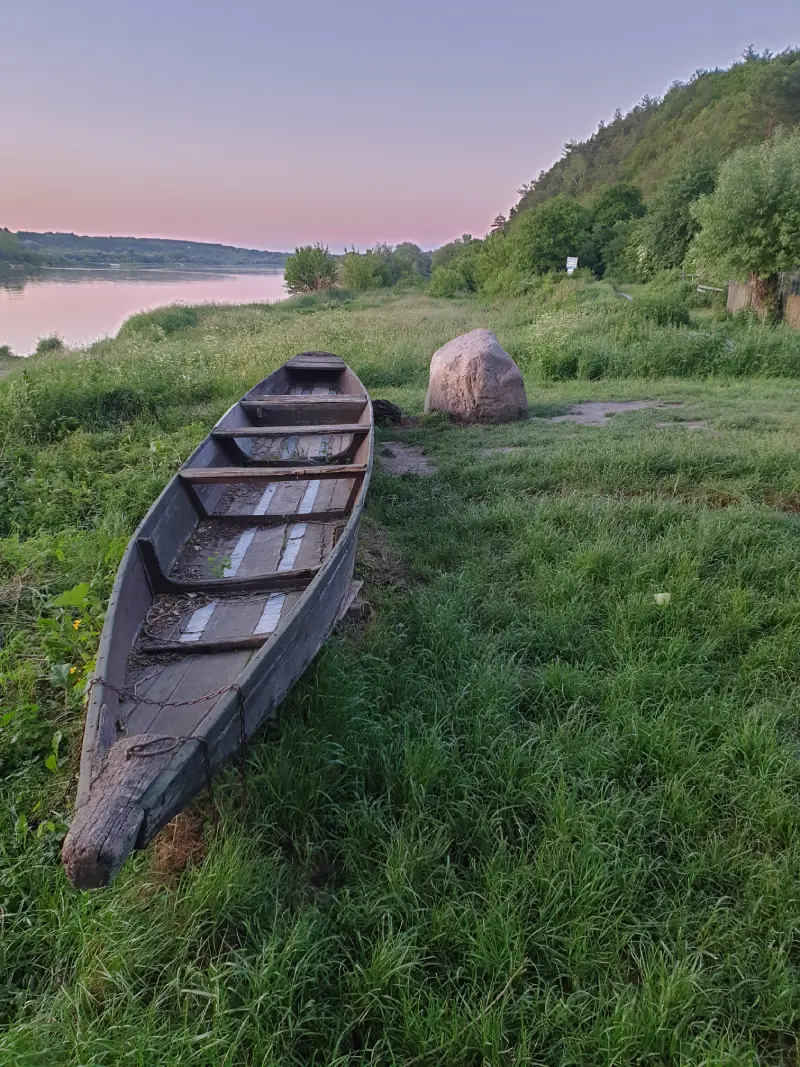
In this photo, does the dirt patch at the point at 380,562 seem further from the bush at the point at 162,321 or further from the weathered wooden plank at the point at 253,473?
the bush at the point at 162,321

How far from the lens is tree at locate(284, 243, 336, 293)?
137 feet

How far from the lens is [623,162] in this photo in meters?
65.0

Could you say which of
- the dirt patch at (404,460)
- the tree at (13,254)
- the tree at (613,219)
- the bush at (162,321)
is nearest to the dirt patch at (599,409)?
the dirt patch at (404,460)

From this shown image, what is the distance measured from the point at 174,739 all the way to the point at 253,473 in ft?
8.79

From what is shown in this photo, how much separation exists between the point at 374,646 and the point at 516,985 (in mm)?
1715

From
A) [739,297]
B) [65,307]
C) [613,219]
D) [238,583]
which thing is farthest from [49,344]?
[613,219]

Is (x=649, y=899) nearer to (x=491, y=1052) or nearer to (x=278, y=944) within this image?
(x=491, y=1052)

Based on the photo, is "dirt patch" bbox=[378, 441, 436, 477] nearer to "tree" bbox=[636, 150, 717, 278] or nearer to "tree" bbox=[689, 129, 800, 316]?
"tree" bbox=[689, 129, 800, 316]

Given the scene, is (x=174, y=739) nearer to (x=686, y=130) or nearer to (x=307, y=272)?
(x=307, y=272)

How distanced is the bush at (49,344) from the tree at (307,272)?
25.4m

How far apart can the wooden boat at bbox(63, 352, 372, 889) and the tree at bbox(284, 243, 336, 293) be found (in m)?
38.9

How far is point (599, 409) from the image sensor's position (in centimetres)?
873

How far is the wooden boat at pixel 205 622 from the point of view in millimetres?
1697

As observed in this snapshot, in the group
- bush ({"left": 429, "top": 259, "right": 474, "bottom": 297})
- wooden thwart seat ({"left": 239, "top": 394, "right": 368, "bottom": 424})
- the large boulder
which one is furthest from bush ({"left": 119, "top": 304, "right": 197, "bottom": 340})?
bush ({"left": 429, "top": 259, "right": 474, "bottom": 297})
